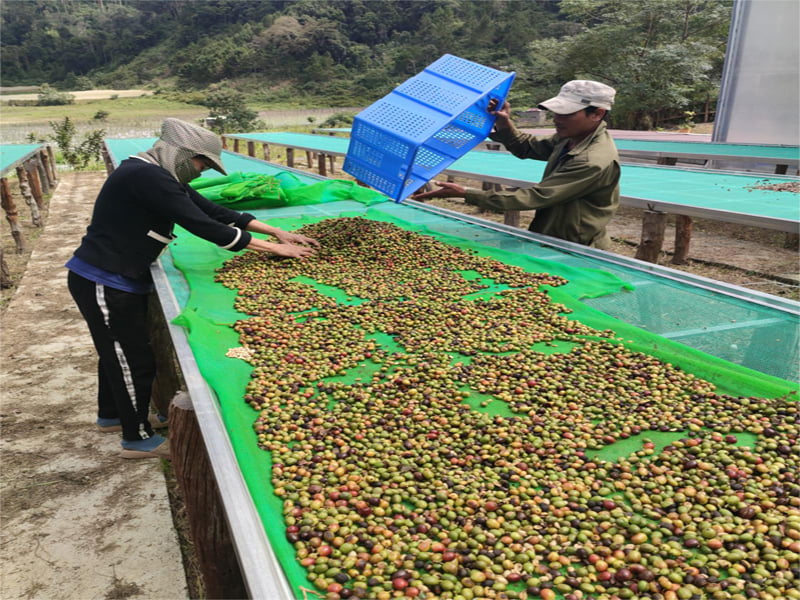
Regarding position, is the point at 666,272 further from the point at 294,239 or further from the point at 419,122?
the point at 294,239

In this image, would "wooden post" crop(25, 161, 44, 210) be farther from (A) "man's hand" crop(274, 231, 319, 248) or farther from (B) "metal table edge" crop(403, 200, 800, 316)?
(B) "metal table edge" crop(403, 200, 800, 316)

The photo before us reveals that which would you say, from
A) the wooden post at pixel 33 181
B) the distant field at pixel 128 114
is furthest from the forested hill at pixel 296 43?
the wooden post at pixel 33 181

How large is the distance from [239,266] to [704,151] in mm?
8004

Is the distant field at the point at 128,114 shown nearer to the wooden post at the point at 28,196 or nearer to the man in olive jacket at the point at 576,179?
the wooden post at the point at 28,196

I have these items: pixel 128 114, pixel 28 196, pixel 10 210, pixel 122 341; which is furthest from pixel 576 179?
pixel 128 114

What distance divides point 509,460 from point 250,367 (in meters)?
0.98

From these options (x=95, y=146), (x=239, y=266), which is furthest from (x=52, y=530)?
(x=95, y=146)

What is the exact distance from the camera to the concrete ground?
246cm

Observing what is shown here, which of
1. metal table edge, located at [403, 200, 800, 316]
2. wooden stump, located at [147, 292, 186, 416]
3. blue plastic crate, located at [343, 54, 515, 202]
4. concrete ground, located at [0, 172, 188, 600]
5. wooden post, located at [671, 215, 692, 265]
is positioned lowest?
concrete ground, located at [0, 172, 188, 600]

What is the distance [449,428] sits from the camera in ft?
5.83

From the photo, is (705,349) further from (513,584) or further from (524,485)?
(513,584)

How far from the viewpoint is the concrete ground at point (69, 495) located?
2457mm

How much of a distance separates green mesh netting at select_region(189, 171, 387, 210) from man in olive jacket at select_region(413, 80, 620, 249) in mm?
1649

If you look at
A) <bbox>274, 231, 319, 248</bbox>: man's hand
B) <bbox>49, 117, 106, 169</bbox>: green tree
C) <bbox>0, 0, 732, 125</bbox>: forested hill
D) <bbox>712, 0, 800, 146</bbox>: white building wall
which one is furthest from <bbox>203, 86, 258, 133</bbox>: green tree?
<bbox>274, 231, 319, 248</bbox>: man's hand
